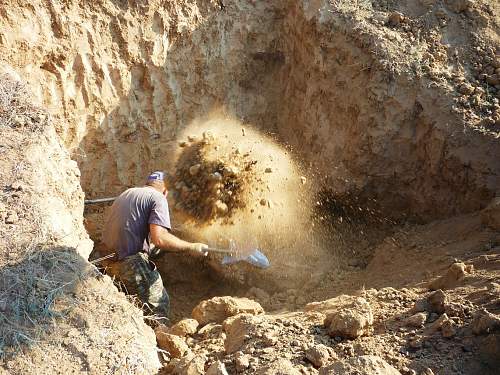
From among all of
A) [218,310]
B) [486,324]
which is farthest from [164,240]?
[486,324]

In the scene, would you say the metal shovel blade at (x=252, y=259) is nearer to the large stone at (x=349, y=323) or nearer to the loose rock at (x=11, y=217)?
the large stone at (x=349, y=323)

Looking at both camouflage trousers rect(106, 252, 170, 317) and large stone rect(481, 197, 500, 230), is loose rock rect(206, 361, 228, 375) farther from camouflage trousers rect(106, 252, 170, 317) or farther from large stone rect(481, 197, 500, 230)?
large stone rect(481, 197, 500, 230)

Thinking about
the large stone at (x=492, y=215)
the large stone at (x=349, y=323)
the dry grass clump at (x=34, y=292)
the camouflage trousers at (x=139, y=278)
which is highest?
the large stone at (x=492, y=215)

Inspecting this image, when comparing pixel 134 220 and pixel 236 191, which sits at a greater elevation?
pixel 236 191

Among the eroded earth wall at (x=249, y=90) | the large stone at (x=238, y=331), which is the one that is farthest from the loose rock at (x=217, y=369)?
the eroded earth wall at (x=249, y=90)

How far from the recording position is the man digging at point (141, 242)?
416 centimetres

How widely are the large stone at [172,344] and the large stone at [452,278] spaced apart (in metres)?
1.77

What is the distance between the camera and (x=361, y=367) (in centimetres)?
248

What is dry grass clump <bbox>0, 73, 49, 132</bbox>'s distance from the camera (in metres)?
3.81

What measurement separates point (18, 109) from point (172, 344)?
81.8 inches

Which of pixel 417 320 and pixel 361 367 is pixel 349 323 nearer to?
pixel 417 320

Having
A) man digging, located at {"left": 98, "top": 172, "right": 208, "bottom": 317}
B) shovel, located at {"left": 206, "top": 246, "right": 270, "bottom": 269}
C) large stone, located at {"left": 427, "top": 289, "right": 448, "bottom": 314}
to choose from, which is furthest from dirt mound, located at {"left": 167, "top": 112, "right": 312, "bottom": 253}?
large stone, located at {"left": 427, "top": 289, "right": 448, "bottom": 314}

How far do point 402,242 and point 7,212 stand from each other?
352cm

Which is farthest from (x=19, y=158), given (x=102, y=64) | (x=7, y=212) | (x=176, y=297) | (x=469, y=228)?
(x=469, y=228)
